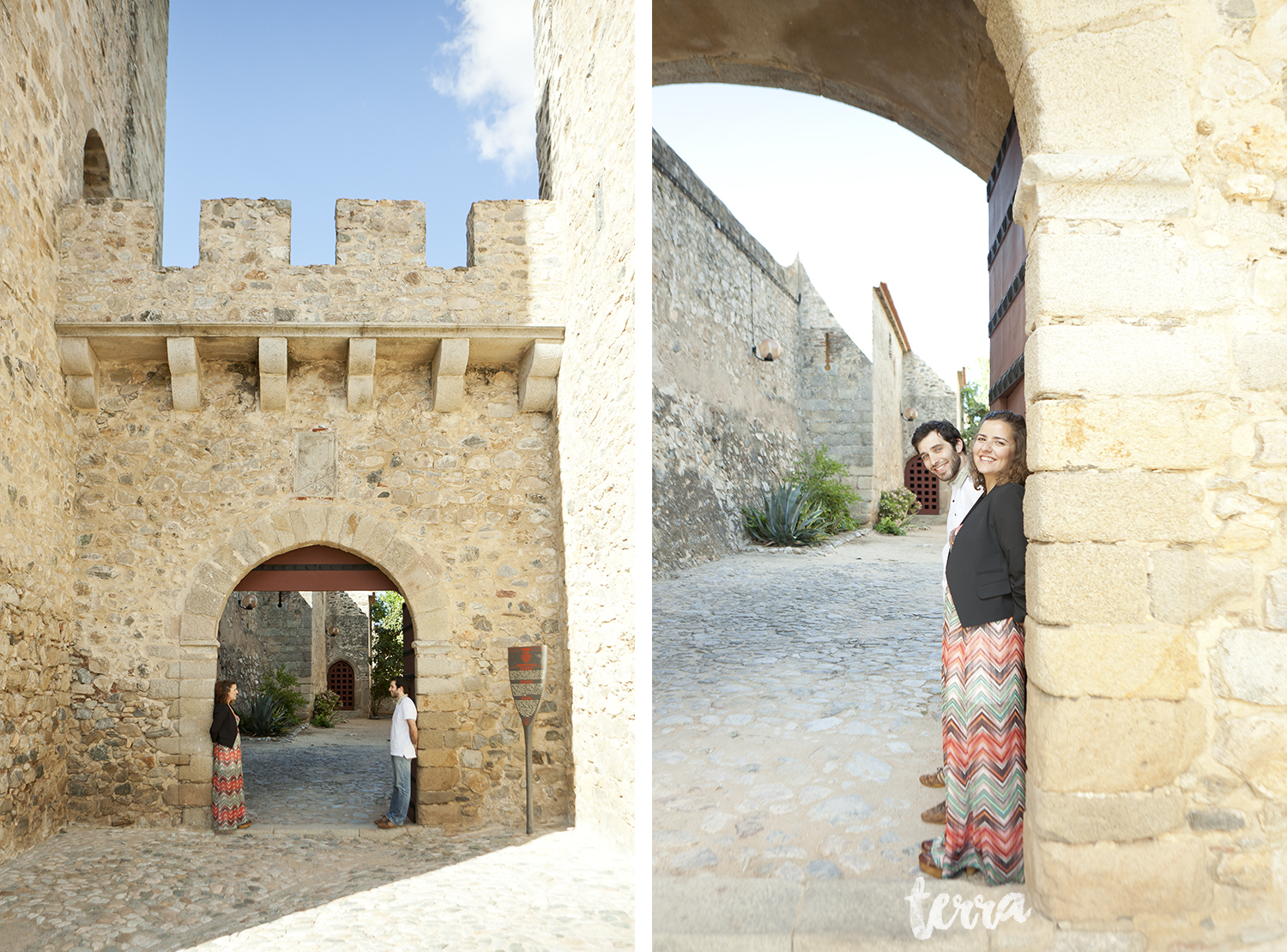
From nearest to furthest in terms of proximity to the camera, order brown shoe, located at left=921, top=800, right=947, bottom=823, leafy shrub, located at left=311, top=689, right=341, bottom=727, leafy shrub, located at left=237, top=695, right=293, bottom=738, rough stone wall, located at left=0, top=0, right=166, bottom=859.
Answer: brown shoe, located at left=921, top=800, right=947, bottom=823 → rough stone wall, located at left=0, top=0, right=166, bottom=859 → leafy shrub, located at left=237, top=695, right=293, bottom=738 → leafy shrub, located at left=311, top=689, right=341, bottom=727

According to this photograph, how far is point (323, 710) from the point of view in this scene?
15164 mm

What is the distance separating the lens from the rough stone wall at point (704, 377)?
1031 centimetres

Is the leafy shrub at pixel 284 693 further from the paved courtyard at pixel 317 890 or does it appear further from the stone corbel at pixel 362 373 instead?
the stone corbel at pixel 362 373

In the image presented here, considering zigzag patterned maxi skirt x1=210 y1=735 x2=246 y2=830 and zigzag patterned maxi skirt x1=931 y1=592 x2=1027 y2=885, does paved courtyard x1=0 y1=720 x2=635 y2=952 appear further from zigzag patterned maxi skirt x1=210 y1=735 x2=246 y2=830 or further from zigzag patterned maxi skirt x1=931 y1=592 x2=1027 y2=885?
zigzag patterned maxi skirt x1=931 y1=592 x2=1027 y2=885

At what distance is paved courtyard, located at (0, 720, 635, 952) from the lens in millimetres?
3855

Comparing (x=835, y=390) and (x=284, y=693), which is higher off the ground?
(x=835, y=390)

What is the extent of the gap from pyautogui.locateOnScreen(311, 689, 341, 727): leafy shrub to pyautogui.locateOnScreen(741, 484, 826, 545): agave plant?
8327mm

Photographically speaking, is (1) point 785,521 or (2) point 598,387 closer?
(2) point 598,387

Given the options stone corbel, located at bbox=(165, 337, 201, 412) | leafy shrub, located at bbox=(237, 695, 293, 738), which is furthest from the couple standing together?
leafy shrub, located at bbox=(237, 695, 293, 738)

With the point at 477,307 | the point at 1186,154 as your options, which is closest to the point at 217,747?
the point at 477,307

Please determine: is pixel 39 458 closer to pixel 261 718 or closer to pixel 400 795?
pixel 400 795

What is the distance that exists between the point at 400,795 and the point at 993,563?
15.6 feet

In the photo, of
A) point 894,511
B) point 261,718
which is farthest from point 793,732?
point 894,511

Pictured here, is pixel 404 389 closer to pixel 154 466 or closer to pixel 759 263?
pixel 154 466
